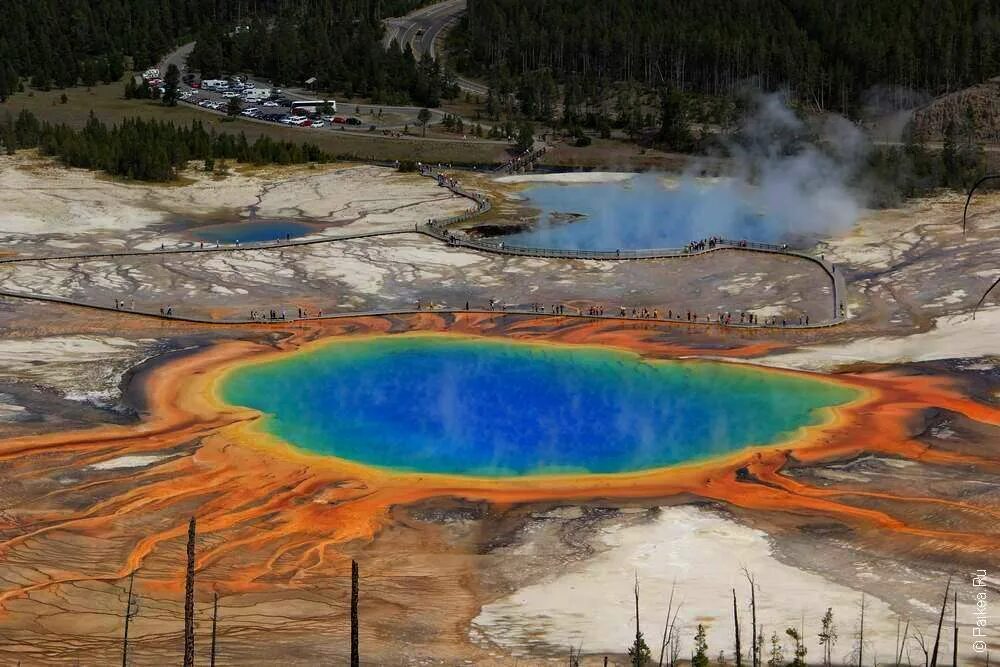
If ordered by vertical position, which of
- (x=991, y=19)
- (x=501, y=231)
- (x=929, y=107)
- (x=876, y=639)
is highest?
(x=991, y=19)

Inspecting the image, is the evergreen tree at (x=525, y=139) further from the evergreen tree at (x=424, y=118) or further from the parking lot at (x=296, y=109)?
the parking lot at (x=296, y=109)

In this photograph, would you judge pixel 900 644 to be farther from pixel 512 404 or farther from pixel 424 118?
pixel 424 118

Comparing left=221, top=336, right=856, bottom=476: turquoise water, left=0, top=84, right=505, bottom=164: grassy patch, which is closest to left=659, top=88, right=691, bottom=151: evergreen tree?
left=0, top=84, right=505, bottom=164: grassy patch

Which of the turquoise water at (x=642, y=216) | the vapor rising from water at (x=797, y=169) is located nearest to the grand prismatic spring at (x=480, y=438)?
the turquoise water at (x=642, y=216)

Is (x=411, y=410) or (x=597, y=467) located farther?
(x=411, y=410)

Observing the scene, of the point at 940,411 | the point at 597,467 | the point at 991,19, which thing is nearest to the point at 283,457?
the point at 597,467

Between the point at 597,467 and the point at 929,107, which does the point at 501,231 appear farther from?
the point at 929,107
